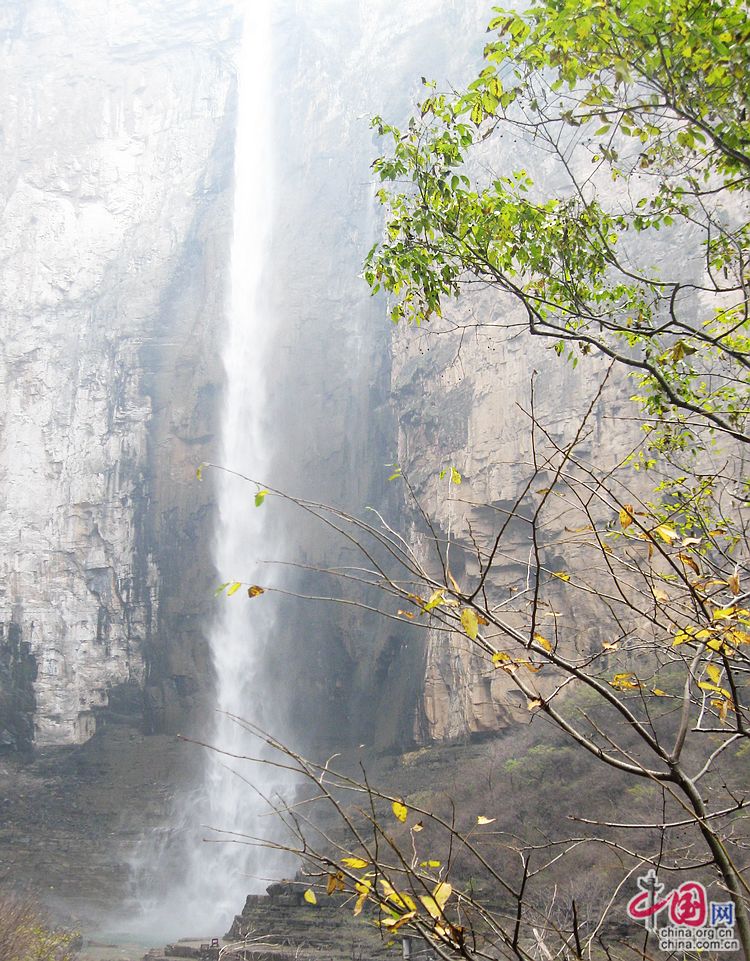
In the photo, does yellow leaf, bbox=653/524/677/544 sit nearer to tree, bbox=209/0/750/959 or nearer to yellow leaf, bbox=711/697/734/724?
tree, bbox=209/0/750/959

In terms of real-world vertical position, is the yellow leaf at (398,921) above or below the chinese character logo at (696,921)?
above

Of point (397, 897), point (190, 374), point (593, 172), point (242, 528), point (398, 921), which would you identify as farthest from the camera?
point (190, 374)

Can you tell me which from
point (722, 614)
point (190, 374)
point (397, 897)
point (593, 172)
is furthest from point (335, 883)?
point (190, 374)

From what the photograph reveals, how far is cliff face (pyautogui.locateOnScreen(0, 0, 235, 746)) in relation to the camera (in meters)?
22.9

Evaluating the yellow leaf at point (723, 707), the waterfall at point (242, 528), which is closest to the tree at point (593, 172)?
the yellow leaf at point (723, 707)

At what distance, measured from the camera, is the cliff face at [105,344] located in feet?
75.0

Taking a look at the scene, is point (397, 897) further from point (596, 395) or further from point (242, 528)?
point (242, 528)

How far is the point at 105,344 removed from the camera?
26.0 meters

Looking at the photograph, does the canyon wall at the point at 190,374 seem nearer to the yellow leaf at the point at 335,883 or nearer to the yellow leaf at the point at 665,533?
the yellow leaf at the point at 665,533

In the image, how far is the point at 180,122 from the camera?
3014 centimetres

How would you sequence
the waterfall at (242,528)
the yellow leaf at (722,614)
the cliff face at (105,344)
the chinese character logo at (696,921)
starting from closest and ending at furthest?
the yellow leaf at (722,614) < the chinese character logo at (696,921) < the waterfall at (242,528) < the cliff face at (105,344)

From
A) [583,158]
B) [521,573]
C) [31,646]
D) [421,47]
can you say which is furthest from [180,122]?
[521,573]

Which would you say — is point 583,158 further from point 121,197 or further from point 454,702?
point 121,197

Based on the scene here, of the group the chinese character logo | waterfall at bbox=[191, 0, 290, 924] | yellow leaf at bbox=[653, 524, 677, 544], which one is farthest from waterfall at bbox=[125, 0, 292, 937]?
yellow leaf at bbox=[653, 524, 677, 544]
